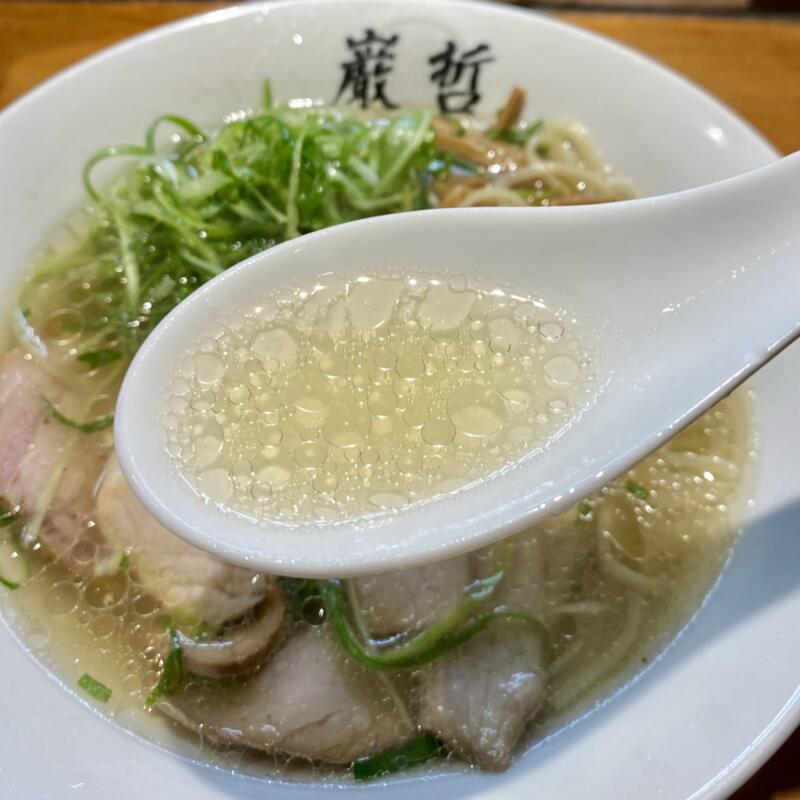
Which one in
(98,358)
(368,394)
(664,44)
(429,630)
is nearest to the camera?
(368,394)

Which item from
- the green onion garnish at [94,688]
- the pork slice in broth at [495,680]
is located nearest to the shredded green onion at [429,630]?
the pork slice in broth at [495,680]

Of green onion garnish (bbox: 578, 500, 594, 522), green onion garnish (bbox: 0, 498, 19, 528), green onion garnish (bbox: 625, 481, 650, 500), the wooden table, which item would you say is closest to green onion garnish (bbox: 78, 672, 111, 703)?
green onion garnish (bbox: 0, 498, 19, 528)

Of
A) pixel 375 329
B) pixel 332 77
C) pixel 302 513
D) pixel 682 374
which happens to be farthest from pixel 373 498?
pixel 332 77

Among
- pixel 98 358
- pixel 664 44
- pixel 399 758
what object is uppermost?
pixel 664 44

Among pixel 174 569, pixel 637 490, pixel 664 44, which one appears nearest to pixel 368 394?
pixel 174 569

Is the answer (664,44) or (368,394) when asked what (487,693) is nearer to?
(368,394)
